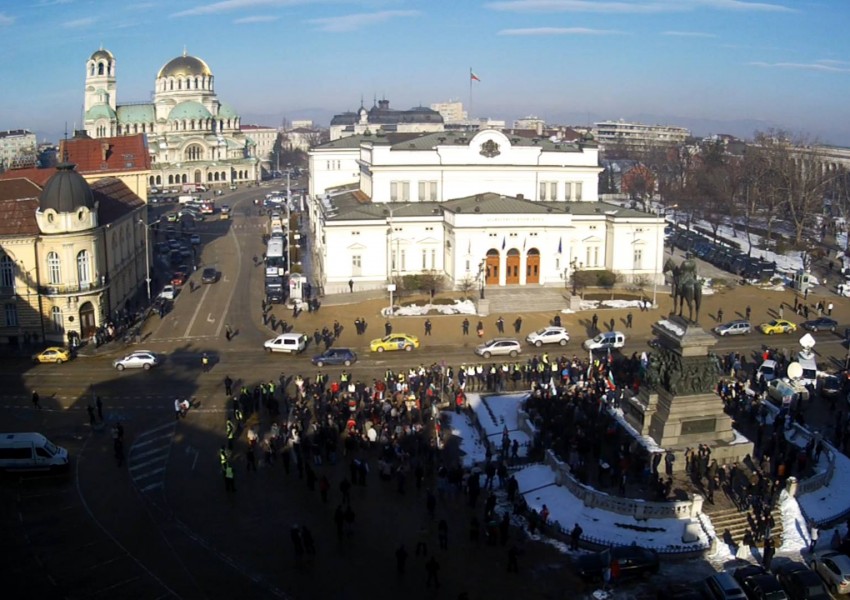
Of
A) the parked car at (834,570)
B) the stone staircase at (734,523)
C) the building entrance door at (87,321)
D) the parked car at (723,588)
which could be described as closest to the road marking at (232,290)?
the building entrance door at (87,321)

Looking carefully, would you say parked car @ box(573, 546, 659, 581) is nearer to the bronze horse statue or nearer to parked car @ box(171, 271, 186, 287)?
the bronze horse statue

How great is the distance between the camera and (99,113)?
13600 centimetres

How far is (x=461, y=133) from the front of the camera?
61.7 meters

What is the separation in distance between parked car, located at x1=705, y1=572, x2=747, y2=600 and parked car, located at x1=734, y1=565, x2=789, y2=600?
27 cm

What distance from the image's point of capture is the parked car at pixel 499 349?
3994 cm

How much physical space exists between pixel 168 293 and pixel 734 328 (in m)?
33.2

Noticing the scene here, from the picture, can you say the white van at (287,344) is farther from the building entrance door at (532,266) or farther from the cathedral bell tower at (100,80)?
the cathedral bell tower at (100,80)

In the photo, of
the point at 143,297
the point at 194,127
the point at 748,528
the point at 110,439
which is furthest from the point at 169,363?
the point at 194,127

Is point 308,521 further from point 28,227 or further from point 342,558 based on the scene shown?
Answer: point 28,227

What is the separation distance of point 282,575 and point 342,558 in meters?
1.62

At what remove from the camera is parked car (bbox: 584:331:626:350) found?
132 feet

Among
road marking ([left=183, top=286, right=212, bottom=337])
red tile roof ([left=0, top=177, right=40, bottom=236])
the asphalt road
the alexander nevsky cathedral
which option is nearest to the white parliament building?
road marking ([left=183, top=286, right=212, bottom=337])

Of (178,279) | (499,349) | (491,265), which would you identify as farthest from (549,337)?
(178,279)

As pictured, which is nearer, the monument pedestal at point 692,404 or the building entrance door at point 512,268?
the monument pedestal at point 692,404
